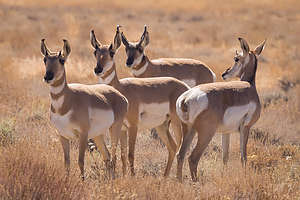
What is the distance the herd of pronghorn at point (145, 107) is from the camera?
629 centimetres

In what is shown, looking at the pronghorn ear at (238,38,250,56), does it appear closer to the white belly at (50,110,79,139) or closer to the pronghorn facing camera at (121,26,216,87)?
the pronghorn facing camera at (121,26,216,87)

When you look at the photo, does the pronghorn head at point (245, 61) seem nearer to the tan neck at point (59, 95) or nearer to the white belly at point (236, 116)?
the white belly at point (236, 116)

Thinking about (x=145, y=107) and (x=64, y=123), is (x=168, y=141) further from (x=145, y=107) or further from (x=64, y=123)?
(x=64, y=123)

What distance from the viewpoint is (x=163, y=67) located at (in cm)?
1020

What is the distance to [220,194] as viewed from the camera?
5.92 metres

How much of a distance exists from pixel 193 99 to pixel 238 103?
0.66 m

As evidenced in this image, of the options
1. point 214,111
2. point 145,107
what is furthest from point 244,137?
point 145,107

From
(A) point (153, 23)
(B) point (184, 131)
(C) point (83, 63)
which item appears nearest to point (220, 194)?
(B) point (184, 131)

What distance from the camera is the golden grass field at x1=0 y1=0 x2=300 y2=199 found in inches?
221

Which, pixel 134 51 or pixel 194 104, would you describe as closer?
pixel 194 104

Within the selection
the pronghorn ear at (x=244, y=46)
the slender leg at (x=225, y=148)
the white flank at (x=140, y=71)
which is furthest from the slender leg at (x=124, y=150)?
the white flank at (x=140, y=71)

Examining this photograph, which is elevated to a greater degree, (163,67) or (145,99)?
(163,67)

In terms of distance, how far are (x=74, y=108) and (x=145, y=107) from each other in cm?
144

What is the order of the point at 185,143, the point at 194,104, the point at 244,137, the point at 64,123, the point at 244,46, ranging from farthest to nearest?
1. the point at 244,46
2. the point at 244,137
3. the point at 185,143
4. the point at 194,104
5. the point at 64,123
